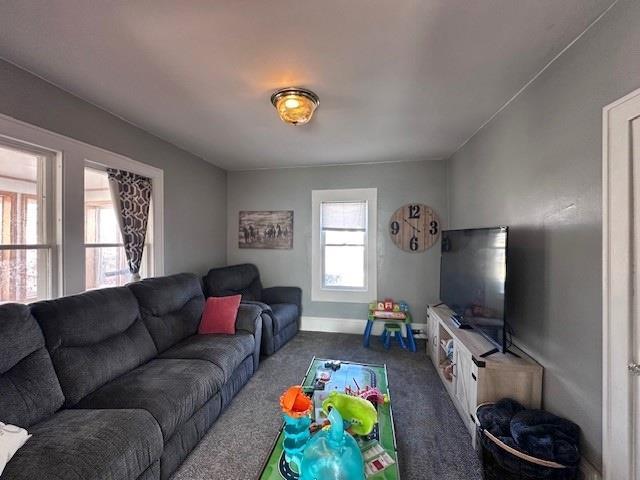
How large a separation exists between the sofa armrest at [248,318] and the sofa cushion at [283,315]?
44cm

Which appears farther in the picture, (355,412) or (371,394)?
(371,394)

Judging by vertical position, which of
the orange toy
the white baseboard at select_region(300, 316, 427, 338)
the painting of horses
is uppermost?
the painting of horses

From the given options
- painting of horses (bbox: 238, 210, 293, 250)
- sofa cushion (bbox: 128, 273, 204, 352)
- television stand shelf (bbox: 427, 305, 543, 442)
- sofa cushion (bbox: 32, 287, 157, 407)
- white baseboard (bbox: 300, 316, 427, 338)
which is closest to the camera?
sofa cushion (bbox: 32, 287, 157, 407)

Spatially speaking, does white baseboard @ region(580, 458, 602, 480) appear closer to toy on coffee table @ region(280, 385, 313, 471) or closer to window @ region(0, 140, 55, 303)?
toy on coffee table @ region(280, 385, 313, 471)

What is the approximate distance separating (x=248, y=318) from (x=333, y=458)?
72.4 inches

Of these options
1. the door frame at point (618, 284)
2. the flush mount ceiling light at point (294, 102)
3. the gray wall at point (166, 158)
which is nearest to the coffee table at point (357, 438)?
the door frame at point (618, 284)

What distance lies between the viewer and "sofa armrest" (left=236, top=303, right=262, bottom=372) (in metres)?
2.74

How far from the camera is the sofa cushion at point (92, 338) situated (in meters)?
1.60

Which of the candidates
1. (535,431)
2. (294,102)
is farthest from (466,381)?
(294,102)

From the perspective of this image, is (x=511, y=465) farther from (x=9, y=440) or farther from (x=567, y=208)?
(x=9, y=440)

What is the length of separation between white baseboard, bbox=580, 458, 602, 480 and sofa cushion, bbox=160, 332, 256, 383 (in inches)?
86.7

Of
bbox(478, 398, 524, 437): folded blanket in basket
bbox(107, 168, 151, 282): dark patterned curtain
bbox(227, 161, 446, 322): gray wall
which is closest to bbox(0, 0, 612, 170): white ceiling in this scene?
bbox(107, 168, 151, 282): dark patterned curtain

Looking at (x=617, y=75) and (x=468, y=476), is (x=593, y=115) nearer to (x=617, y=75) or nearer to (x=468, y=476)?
Answer: (x=617, y=75)

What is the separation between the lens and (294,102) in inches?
79.7
